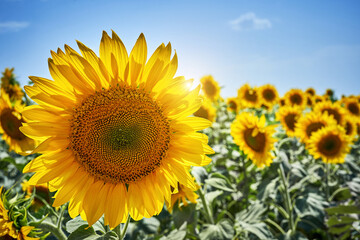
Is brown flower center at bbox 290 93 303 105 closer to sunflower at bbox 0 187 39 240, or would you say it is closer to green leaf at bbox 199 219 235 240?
green leaf at bbox 199 219 235 240

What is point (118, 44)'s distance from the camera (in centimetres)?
157

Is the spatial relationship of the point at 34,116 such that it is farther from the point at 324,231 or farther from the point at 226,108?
the point at 226,108

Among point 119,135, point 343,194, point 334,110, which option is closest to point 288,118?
point 334,110

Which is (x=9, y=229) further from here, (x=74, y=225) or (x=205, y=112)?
(x=205, y=112)

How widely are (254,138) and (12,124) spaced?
3699 millimetres

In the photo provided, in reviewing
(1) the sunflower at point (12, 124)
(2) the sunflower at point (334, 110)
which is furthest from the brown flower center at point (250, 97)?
(1) the sunflower at point (12, 124)

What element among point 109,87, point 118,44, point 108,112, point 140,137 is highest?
point 118,44

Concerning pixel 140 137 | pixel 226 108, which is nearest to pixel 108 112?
pixel 140 137

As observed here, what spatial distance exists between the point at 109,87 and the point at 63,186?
0.71 m

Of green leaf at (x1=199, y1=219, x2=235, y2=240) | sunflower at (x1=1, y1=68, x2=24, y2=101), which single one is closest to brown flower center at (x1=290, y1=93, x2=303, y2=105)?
green leaf at (x1=199, y1=219, x2=235, y2=240)

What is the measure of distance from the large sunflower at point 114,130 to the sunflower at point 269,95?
283 inches

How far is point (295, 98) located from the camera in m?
8.11

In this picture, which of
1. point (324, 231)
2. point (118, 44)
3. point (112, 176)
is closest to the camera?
point (118, 44)

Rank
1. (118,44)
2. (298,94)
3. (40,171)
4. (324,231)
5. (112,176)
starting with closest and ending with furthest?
(118,44) < (40,171) < (112,176) < (324,231) < (298,94)
